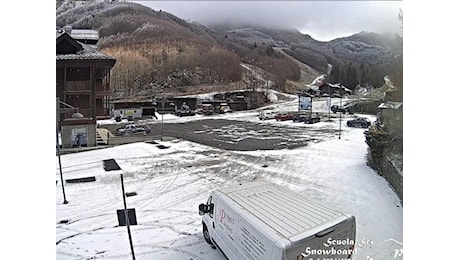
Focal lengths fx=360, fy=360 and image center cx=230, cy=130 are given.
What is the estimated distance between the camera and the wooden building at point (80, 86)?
1.69m

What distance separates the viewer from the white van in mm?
1126

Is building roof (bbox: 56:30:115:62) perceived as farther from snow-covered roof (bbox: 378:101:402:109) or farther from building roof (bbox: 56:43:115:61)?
snow-covered roof (bbox: 378:101:402:109)

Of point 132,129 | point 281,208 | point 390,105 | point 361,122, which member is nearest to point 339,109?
point 361,122

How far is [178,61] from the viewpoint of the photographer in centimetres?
190

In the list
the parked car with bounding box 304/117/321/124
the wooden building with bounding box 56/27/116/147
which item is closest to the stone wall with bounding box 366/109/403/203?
the parked car with bounding box 304/117/321/124

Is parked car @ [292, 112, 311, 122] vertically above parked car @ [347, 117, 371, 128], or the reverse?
parked car @ [292, 112, 311, 122]

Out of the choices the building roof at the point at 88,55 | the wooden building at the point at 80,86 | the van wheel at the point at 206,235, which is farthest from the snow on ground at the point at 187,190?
the building roof at the point at 88,55

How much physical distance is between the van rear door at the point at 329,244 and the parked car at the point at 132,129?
1.13m

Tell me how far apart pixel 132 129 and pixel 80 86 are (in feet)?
1.11

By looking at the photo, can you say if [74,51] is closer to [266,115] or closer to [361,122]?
[266,115]

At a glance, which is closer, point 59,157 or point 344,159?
point 59,157
